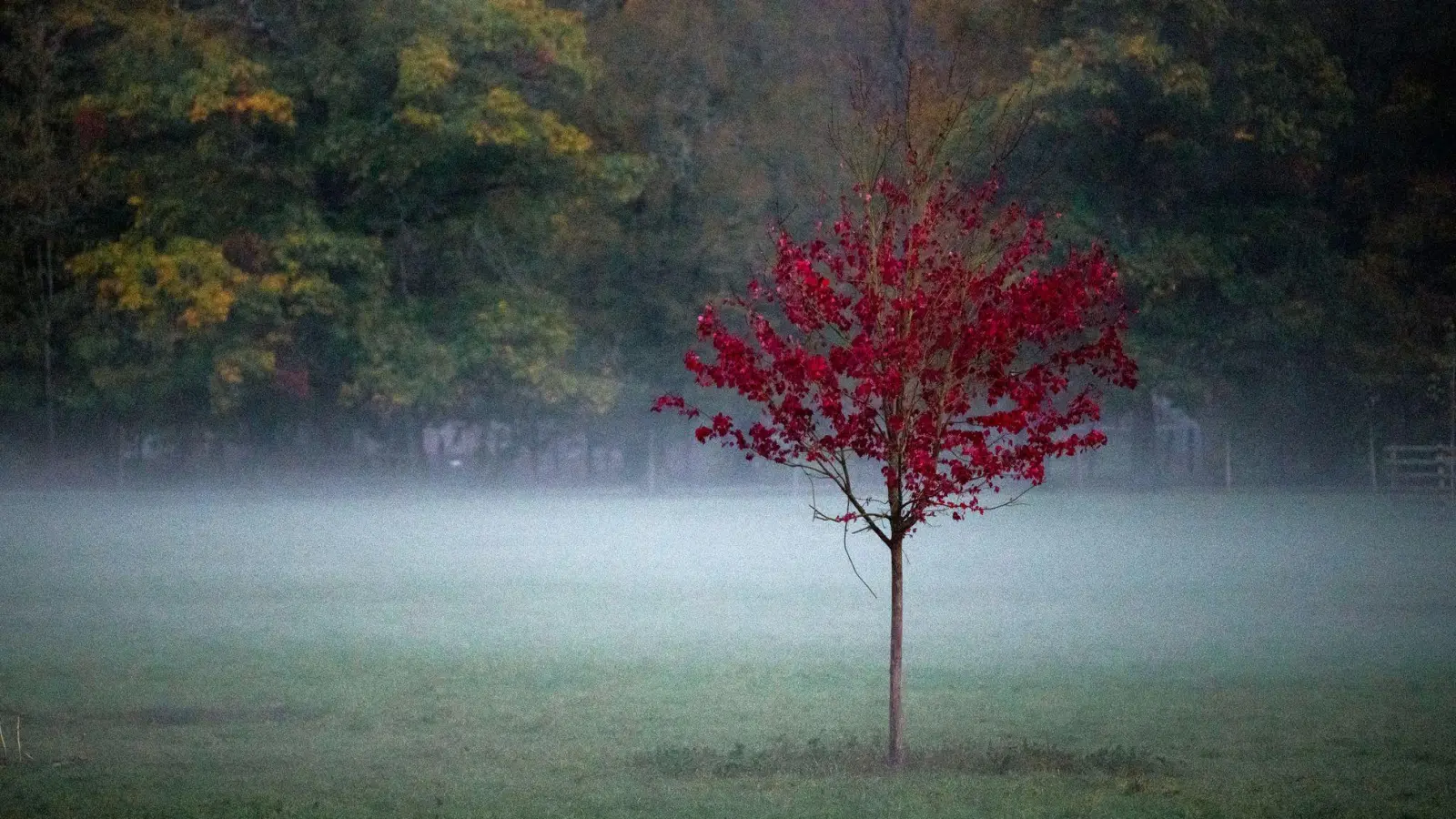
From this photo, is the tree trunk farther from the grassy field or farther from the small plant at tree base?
the grassy field

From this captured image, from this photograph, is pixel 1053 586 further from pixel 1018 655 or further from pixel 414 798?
pixel 414 798

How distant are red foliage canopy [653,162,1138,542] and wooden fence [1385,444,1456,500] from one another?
Result: 3054cm

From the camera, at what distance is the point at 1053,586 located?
25.5 metres

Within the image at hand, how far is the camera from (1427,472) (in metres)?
42.1

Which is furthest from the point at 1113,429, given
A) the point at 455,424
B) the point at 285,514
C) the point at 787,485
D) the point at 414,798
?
the point at 414,798

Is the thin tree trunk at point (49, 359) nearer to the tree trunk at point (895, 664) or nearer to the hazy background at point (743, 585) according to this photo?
the hazy background at point (743, 585)

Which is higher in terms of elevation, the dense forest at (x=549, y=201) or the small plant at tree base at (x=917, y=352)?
the dense forest at (x=549, y=201)

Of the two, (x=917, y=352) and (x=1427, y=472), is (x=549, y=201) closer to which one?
(x=1427, y=472)

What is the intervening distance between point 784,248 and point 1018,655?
348 inches

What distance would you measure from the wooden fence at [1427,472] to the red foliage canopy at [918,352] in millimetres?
30537

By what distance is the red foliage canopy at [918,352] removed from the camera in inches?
417

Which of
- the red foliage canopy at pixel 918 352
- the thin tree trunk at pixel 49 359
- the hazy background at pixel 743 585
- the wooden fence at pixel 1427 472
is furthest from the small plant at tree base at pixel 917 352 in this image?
the thin tree trunk at pixel 49 359

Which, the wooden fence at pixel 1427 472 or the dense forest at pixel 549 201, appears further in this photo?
the dense forest at pixel 549 201

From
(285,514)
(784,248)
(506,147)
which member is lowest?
(285,514)
